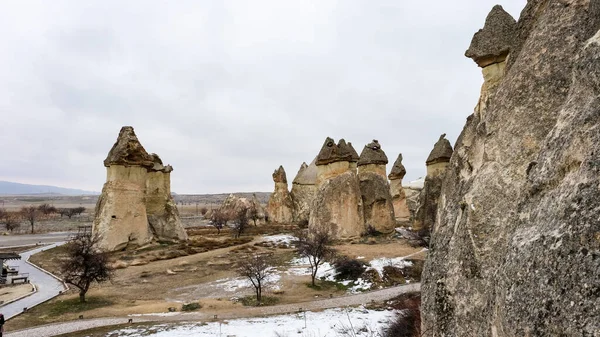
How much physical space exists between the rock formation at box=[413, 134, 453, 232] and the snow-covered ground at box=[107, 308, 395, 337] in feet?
45.9

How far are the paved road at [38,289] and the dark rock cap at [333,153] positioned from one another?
50.0 feet

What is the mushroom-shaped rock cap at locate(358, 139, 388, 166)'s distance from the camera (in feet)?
88.6

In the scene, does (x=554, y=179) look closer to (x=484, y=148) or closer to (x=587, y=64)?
(x=587, y=64)

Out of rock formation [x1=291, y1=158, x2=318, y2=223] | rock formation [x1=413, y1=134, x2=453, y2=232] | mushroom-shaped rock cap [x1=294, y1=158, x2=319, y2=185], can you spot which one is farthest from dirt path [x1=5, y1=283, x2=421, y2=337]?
mushroom-shaped rock cap [x1=294, y1=158, x2=319, y2=185]

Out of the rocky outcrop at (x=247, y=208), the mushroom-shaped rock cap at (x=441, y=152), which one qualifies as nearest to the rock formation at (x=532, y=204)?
the mushroom-shaped rock cap at (x=441, y=152)

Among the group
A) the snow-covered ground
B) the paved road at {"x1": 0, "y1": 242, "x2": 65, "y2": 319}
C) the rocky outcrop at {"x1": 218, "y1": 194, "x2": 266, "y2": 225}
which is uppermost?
the rocky outcrop at {"x1": 218, "y1": 194, "x2": 266, "y2": 225}

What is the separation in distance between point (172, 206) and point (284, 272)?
13822mm

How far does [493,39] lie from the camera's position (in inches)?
274

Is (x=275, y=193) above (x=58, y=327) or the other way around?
above

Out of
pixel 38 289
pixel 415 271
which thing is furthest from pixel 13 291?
pixel 415 271

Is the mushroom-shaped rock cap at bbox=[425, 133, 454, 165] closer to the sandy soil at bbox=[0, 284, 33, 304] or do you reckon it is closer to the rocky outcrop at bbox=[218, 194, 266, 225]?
the sandy soil at bbox=[0, 284, 33, 304]

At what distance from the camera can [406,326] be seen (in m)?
8.43

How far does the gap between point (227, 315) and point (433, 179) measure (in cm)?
1664

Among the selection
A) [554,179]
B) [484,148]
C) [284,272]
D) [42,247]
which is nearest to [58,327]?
[284,272]
